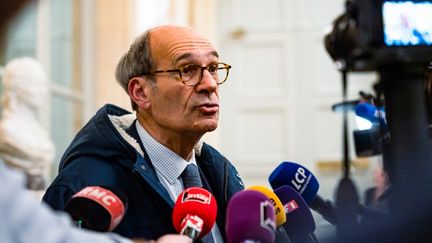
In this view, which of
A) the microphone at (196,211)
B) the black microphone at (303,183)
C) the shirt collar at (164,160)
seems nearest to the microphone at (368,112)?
the black microphone at (303,183)

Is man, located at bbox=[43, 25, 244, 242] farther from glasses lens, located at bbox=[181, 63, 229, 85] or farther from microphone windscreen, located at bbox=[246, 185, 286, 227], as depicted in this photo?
microphone windscreen, located at bbox=[246, 185, 286, 227]

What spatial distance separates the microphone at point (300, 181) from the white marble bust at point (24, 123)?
226 cm

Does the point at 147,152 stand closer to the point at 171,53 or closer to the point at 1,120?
the point at 171,53

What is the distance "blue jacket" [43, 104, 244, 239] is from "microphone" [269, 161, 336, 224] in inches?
7.2

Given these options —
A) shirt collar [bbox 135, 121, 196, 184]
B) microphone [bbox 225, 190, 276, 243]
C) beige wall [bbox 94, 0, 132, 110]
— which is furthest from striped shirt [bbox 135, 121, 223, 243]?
beige wall [bbox 94, 0, 132, 110]

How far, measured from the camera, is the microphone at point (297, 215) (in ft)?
7.19

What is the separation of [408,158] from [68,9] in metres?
4.55

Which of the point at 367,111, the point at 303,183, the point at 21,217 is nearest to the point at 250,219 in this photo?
the point at 21,217

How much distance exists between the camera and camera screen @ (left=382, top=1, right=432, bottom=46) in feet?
6.02

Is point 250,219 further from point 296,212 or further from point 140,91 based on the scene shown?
point 140,91

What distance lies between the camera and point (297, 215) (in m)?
2.20

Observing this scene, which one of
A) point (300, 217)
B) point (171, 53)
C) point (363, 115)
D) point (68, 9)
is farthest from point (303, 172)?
point (68, 9)

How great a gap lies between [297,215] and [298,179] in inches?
5.7

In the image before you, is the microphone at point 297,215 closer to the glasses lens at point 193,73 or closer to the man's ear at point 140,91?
the glasses lens at point 193,73
